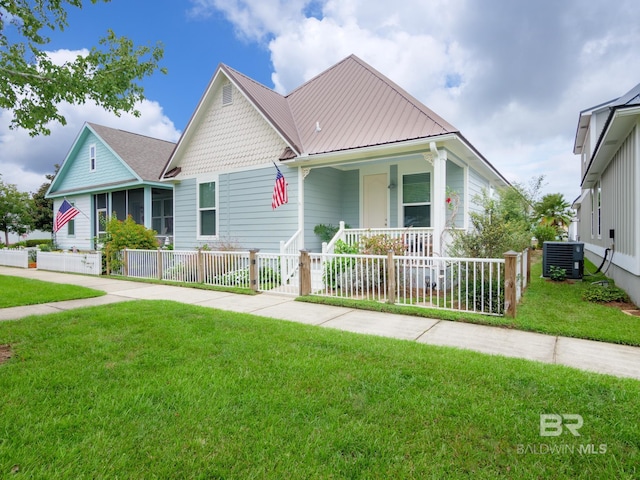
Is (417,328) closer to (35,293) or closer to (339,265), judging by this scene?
(339,265)

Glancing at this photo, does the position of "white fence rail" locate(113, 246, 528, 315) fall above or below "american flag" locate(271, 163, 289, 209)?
below

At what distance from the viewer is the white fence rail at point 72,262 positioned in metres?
12.2

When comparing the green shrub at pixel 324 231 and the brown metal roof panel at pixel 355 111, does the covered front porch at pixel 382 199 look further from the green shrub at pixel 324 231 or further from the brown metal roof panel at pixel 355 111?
the brown metal roof panel at pixel 355 111

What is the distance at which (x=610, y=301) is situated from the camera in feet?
22.1

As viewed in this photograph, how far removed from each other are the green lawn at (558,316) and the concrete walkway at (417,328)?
0.55 feet

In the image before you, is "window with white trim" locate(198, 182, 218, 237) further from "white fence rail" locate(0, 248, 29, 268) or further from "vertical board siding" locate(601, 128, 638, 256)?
"vertical board siding" locate(601, 128, 638, 256)

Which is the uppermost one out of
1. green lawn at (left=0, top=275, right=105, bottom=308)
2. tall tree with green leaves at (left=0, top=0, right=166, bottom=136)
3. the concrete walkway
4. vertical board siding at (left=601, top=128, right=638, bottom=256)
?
tall tree with green leaves at (left=0, top=0, right=166, bottom=136)

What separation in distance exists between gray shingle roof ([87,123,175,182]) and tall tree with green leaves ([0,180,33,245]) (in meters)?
8.75

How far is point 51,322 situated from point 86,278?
684cm

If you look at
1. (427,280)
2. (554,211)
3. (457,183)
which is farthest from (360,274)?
(554,211)

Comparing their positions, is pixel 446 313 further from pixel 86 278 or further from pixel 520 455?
pixel 86 278

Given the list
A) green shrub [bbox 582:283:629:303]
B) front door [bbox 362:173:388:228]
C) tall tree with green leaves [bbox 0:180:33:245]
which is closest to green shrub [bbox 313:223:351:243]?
front door [bbox 362:173:388:228]

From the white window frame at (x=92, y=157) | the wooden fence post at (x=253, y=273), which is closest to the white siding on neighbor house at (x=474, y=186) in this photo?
the wooden fence post at (x=253, y=273)

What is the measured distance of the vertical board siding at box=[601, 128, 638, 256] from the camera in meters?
6.24
